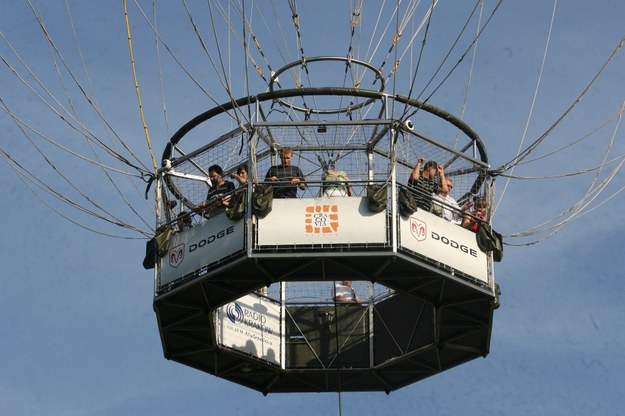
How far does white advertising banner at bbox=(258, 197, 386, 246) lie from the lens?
34969 mm

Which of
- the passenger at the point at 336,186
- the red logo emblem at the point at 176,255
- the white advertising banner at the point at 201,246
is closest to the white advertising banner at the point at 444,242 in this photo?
the passenger at the point at 336,186

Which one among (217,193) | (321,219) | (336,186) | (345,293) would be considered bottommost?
(321,219)

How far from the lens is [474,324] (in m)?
37.8

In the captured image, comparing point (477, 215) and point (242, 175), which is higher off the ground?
point (242, 175)

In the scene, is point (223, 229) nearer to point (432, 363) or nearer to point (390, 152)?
point (390, 152)

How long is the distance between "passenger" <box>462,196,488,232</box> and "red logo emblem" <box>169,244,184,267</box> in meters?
5.81

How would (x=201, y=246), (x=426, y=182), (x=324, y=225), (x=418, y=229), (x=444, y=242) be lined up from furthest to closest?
(x=426, y=182) < (x=201, y=246) < (x=444, y=242) < (x=418, y=229) < (x=324, y=225)

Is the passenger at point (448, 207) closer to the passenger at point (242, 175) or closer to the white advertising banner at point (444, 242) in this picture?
the white advertising banner at point (444, 242)

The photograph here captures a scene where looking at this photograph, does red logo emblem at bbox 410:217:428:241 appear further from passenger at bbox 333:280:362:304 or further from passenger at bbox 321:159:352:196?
passenger at bbox 333:280:362:304

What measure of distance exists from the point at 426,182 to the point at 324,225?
8.33 ft

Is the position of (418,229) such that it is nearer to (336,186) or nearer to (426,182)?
(426,182)

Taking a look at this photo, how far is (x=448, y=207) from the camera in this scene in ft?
120

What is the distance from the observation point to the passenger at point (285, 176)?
117ft

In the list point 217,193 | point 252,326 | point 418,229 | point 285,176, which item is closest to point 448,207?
point 418,229
